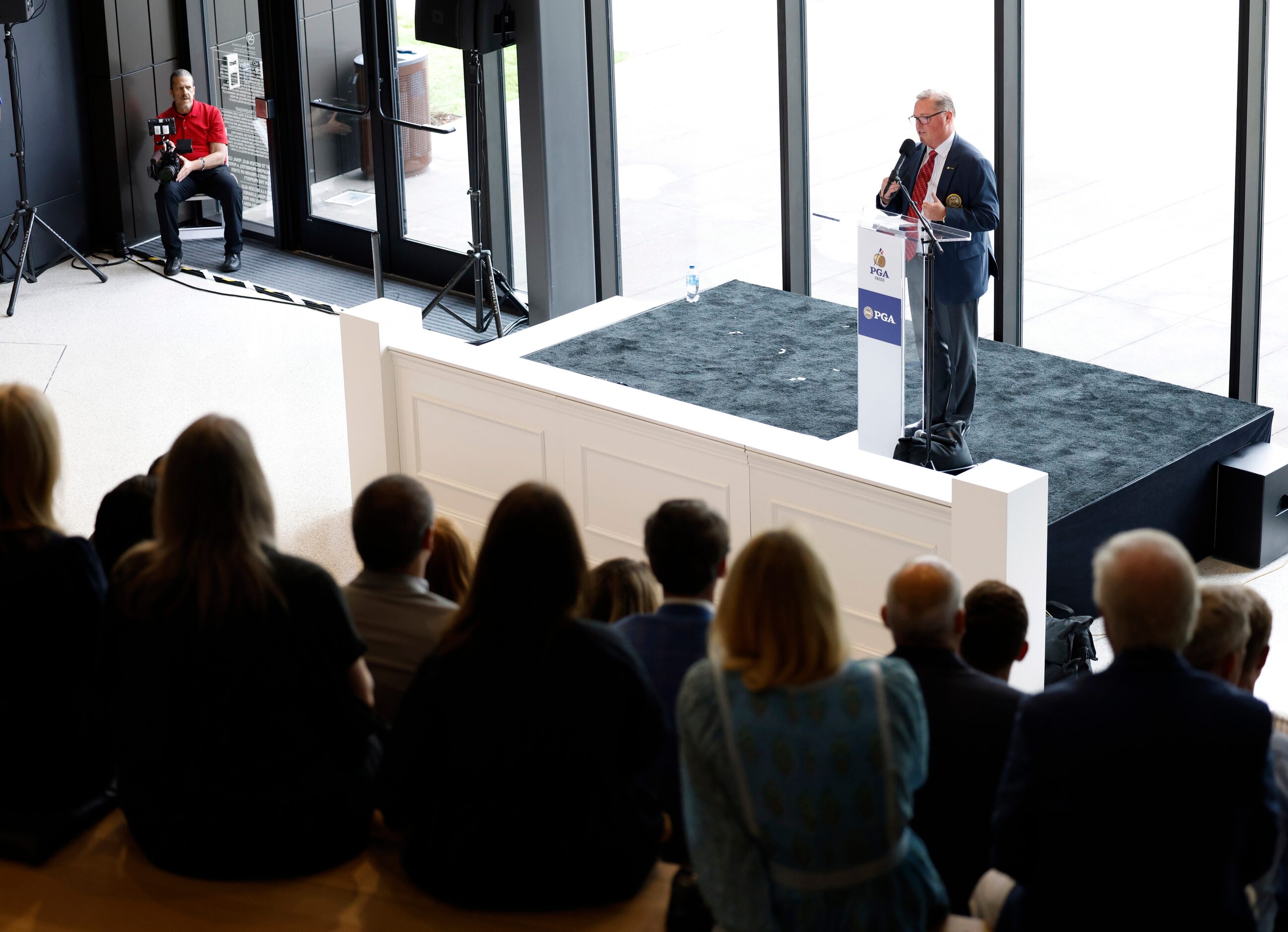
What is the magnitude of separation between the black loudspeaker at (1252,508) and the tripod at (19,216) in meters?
6.26

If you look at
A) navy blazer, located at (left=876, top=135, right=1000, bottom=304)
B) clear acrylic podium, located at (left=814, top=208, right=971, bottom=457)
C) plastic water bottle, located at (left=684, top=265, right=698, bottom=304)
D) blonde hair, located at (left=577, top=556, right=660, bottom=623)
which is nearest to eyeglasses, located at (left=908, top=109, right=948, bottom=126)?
navy blazer, located at (left=876, top=135, right=1000, bottom=304)

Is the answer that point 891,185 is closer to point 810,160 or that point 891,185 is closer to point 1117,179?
point 1117,179

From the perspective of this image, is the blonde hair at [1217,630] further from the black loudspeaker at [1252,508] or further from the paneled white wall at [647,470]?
the black loudspeaker at [1252,508]

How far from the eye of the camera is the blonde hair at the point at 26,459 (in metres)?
2.98

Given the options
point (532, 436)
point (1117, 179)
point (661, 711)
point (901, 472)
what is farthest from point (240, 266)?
point (661, 711)

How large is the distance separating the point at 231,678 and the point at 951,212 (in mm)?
4057

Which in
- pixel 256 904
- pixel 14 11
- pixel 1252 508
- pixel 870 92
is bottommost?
pixel 1252 508

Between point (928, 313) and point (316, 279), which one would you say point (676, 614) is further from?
point (316, 279)

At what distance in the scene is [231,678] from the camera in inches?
110

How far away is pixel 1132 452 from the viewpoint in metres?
6.45

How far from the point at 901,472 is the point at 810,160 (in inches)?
129

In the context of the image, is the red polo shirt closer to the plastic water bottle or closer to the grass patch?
the grass patch

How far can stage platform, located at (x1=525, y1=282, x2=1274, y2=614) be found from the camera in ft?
20.3

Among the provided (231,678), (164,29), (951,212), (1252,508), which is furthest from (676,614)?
(164,29)
